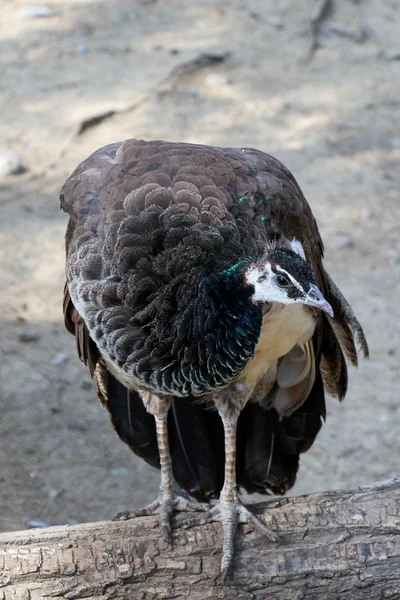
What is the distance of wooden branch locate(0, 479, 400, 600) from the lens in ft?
8.27

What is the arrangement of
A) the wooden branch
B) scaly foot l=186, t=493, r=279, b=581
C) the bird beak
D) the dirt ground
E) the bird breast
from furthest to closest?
the dirt ground → the bird breast → scaly foot l=186, t=493, r=279, b=581 → the wooden branch → the bird beak

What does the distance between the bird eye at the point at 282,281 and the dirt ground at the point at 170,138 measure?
1.75 meters

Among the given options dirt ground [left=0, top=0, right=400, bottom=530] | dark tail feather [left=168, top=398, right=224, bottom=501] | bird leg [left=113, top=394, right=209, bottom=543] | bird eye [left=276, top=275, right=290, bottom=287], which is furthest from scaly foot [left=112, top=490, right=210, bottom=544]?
bird eye [left=276, top=275, right=290, bottom=287]

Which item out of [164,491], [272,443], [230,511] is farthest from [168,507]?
[272,443]

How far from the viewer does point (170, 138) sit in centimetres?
629

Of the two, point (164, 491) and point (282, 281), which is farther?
point (164, 491)

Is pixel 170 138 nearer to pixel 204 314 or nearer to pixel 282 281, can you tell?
pixel 204 314

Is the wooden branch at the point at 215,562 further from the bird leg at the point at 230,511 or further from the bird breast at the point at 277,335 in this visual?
the bird breast at the point at 277,335

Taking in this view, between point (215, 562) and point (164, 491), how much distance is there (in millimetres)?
471

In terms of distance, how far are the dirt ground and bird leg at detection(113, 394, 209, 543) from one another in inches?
29.9

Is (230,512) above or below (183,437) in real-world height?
above

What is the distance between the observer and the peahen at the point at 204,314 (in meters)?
2.59

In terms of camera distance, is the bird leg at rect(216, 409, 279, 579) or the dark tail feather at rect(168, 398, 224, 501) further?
the dark tail feather at rect(168, 398, 224, 501)

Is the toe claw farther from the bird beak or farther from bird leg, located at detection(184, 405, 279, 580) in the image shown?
the bird beak
